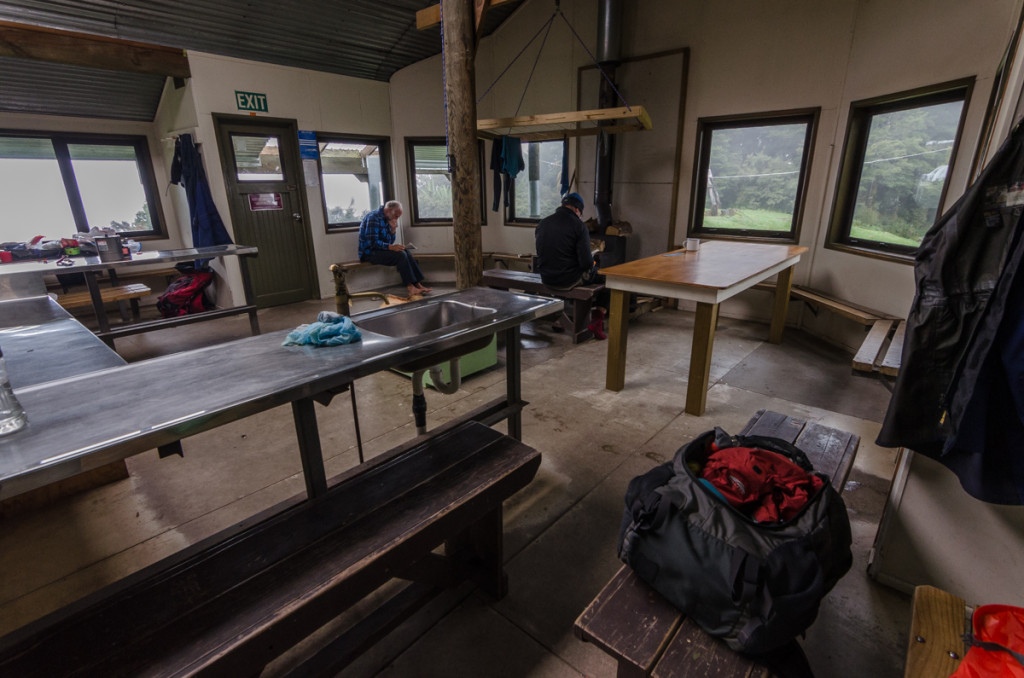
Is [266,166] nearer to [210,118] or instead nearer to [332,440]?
[210,118]

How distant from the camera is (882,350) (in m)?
2.85

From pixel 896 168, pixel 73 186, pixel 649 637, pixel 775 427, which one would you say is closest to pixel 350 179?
pixel 73 186

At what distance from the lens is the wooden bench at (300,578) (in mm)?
956

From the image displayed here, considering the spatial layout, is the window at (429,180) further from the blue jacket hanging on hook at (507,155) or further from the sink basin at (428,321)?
the sink basin at (428,321)

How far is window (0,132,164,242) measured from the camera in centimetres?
490

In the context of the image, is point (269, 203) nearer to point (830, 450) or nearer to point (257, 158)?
point (257, 158)

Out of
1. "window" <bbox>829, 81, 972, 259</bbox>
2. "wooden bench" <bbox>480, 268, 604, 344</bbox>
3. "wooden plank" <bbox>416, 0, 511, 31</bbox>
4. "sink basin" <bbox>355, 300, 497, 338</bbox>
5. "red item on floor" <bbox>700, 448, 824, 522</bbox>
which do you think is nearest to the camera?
"red item on floor" <bbox>700, 448, 824, 522</bbox>

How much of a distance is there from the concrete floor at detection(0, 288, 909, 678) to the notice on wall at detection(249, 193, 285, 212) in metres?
3.11

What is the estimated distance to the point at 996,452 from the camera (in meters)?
1.21

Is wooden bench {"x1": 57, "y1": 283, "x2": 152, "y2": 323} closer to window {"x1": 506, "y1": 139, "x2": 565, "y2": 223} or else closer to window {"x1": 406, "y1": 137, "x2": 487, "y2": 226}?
window {"x1": 406, "y1": 137, "x2": 487, "y2": 226}

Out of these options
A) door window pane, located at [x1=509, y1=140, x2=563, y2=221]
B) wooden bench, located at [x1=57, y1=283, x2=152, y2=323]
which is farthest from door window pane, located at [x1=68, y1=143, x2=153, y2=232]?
door window pane, located at [x1=509, y1=140, x2=563, y2=221]

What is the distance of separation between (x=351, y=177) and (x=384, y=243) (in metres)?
1.38

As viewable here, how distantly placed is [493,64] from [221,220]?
382 centimetres

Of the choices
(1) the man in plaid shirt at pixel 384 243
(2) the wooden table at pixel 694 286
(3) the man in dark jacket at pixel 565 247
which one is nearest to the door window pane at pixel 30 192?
(1) the man in plaid shirt at pixel 384 243
